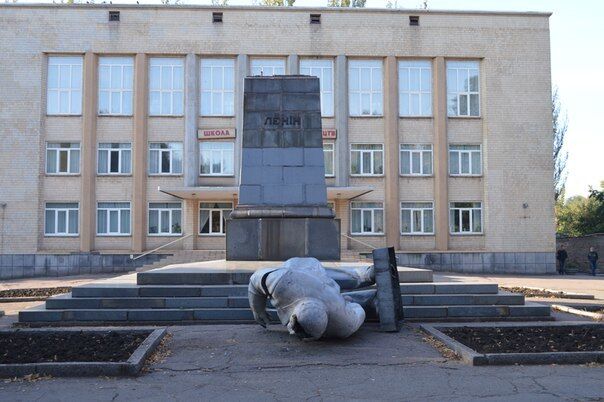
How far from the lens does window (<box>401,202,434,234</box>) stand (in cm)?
2933

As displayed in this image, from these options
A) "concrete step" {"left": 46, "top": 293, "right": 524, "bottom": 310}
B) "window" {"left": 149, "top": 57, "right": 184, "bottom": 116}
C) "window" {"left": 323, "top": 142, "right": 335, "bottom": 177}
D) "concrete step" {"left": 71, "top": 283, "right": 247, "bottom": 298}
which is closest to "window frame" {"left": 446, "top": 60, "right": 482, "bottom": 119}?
"window" {"left": 323, "top": 142, "right": 335, "bottom": 177}

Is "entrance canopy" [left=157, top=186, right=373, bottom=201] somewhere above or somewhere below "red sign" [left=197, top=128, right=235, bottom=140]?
below

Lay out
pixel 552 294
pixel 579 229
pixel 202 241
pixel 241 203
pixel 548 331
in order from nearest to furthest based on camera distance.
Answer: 1. pixel 548 331
2. pixel 241 203
3. pixel 552 294
4. pixel 202 241
5. pixel 579 229

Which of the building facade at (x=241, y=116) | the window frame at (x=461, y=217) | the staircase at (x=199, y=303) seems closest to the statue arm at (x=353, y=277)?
the staircase at (x=199, y=303)

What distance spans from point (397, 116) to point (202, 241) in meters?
10.8

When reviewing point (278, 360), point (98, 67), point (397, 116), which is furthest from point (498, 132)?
point (278, 360)

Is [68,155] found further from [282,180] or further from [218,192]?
[282,180]

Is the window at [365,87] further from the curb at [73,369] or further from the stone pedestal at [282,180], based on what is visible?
the curb at [73,369]

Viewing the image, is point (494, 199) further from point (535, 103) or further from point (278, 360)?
point (278, 360)

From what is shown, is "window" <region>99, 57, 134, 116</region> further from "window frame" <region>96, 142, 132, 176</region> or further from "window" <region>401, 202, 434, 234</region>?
"window" <region>401, 202, 434, 234</region>

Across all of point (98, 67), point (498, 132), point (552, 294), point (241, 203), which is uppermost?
point (98, 67)

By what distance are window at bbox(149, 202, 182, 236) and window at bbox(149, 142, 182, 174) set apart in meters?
1.57

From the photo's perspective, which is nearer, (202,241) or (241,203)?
(241,203)

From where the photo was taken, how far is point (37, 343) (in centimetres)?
746
